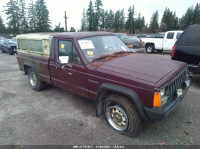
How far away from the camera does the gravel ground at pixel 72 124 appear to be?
2.70 m

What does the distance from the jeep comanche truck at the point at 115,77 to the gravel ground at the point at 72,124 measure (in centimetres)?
34

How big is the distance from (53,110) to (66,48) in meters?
1.64

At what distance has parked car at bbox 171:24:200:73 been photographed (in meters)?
4.62

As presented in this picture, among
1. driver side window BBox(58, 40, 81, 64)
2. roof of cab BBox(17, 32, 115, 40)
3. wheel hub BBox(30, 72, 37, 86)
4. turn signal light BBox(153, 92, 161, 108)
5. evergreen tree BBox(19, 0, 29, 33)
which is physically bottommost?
wheel hub BBox(30, 72, 37, 86)

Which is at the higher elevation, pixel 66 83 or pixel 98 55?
pixel 98 55

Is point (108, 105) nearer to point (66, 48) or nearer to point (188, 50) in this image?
point (66, 48)

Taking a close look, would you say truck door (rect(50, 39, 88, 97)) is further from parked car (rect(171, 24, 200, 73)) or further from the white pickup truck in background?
the white pickup truck in background

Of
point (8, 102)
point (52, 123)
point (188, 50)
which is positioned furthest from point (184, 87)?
point (8, 102)

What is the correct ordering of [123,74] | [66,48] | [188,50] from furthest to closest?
1. [188,50]
2. [66,48]
3. [123,74]

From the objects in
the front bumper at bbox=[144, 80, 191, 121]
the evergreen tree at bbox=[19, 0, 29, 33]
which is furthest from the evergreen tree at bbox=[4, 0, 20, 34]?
the front bumper at bbox=[144, 80, 191, 121]

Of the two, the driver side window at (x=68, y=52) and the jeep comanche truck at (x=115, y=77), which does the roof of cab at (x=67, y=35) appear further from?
the driver side window at (x=68, y=52)

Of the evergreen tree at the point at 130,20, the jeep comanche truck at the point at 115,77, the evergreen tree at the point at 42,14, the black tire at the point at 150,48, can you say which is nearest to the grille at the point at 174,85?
the jeep comanche truck at the point at 115,77

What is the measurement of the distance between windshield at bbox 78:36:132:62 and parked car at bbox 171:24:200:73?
89.3 inches

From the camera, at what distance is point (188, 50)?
477 cm
